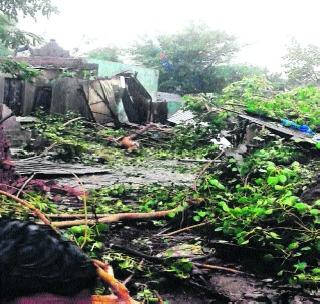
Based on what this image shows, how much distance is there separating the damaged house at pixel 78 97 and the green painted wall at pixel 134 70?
19.5ft

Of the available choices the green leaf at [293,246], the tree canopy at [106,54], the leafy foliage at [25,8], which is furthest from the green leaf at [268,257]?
the tree canopy at [106,54]

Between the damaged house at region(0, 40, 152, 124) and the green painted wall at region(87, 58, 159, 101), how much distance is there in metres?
5.95

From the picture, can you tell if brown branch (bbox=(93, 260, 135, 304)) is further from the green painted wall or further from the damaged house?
the green painted wall

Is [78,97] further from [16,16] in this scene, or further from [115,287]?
[115,287]

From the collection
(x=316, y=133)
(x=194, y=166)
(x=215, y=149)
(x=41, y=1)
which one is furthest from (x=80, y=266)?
(x=41, y=1)

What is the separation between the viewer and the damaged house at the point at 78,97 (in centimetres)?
1402

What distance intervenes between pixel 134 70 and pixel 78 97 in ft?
27.4

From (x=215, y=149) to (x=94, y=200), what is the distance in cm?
371

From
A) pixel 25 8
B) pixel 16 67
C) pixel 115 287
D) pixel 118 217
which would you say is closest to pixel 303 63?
pixel 25 8

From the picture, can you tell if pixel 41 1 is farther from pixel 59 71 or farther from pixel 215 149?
pixel 215 149

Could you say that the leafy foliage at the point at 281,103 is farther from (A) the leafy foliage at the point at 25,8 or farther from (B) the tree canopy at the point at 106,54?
(B) the tree canopy at the point at 106,54

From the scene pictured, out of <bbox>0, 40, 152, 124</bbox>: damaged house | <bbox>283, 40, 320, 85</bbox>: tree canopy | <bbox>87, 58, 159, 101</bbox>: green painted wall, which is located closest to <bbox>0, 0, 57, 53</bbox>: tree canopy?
<bbox>0, 40, 152, 124</bbox>: damaged house

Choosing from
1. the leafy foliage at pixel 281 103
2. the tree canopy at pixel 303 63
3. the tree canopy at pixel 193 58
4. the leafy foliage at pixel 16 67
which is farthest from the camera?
the tree canopy at pixel 193 58

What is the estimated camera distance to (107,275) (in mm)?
2152
